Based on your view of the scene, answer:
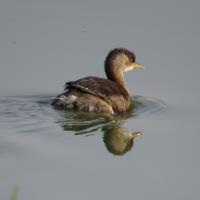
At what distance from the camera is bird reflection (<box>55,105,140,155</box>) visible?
11.0 m

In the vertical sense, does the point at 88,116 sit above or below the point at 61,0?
below

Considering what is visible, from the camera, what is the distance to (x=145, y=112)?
12.6m

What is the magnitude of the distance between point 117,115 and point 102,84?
0.52 meters

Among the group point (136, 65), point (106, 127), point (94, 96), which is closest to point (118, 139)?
point (106, 127)

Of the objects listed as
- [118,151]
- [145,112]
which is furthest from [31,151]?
[145,112]

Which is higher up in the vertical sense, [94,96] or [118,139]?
[94,96]

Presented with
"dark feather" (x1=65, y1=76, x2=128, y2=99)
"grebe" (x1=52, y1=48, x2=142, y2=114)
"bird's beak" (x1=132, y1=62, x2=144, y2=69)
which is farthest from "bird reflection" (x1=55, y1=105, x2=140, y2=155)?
"bird's beak" (x1=132, y1=62, x2=144, y2=69)

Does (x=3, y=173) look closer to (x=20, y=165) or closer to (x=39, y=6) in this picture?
(x=20, y=165)

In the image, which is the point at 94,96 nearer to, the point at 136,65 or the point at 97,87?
the point at 97,87

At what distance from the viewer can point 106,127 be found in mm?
11773

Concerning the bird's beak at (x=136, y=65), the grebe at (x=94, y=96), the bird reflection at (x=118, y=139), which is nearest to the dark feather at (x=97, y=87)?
the grebe at (x=94, y=96)

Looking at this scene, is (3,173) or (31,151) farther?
(31,151)

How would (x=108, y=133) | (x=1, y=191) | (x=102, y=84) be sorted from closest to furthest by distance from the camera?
(x=1, y=191) < (x=108, y=133) < (x=102, y=84)

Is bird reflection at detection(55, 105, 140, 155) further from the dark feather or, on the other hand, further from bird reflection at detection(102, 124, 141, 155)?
the dark feather
